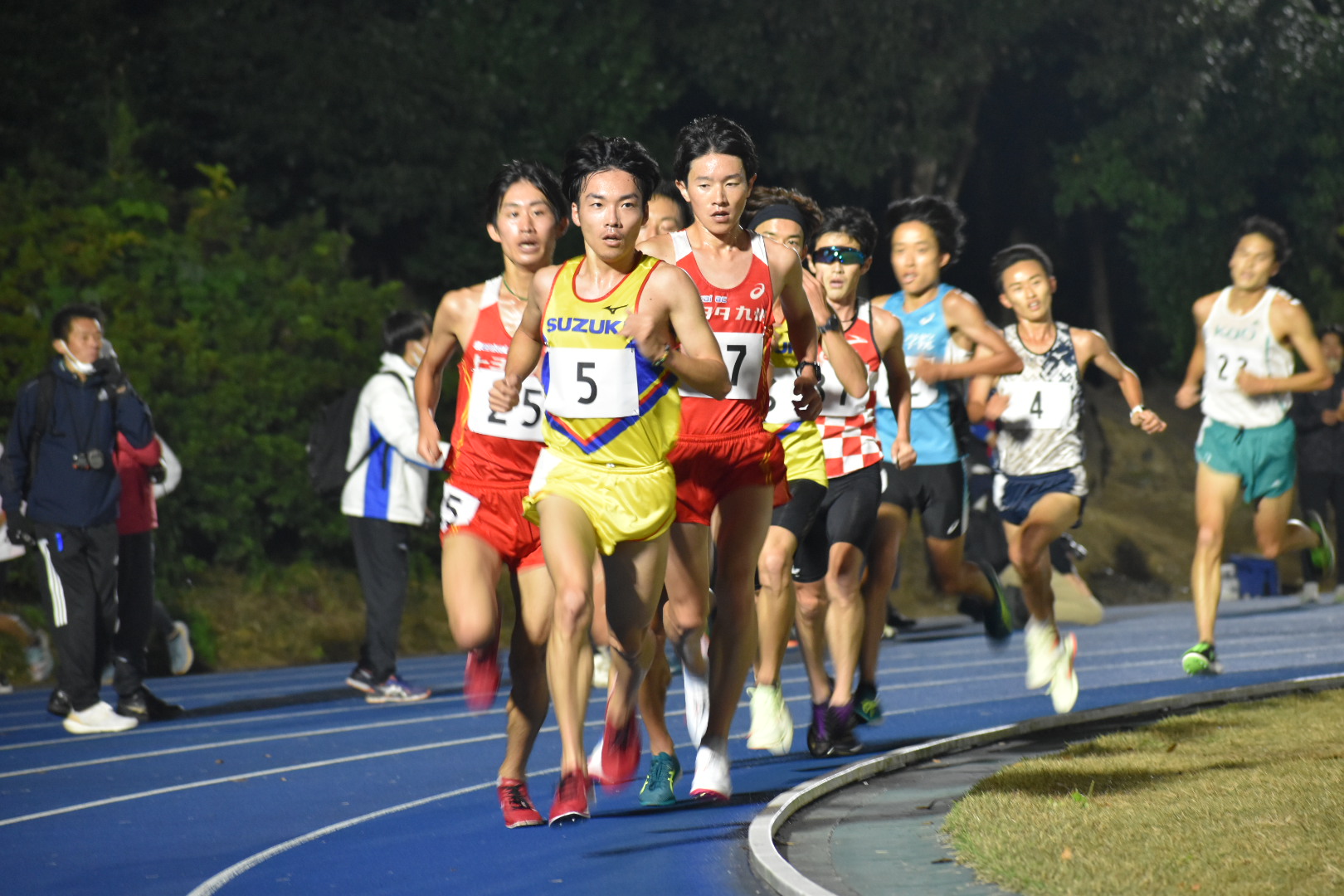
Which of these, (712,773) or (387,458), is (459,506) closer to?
(712,773)

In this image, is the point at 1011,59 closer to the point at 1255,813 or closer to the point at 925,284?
the point at 925,284

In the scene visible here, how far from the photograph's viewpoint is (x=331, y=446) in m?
12.1

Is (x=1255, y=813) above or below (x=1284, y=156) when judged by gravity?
below

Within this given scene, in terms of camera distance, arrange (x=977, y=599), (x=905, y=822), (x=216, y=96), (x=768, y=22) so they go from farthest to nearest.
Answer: (x=768, y=22) < (x=216, y=96) < (x=977, y=599) < (x=905, y=822)

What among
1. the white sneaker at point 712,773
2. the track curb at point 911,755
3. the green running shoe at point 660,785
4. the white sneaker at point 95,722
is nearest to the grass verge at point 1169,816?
the track curb at point 911,755

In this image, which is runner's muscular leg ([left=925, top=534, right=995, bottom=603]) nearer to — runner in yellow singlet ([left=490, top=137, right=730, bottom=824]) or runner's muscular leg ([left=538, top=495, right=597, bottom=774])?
runner in yellow singlet ([left=490, top=137, right=730, bottom=824])

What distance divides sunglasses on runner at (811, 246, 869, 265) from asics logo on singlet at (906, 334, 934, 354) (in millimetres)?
999

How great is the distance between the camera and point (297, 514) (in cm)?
1827

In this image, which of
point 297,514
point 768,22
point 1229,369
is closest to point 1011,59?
point 768,22

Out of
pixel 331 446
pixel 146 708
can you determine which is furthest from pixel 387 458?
pixel 146 708

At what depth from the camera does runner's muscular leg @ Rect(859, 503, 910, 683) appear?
8.76m

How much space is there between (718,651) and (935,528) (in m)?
2.79

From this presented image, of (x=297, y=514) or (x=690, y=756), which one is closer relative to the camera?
(x=690, y=756)

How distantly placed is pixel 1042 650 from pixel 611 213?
14.0 ft
